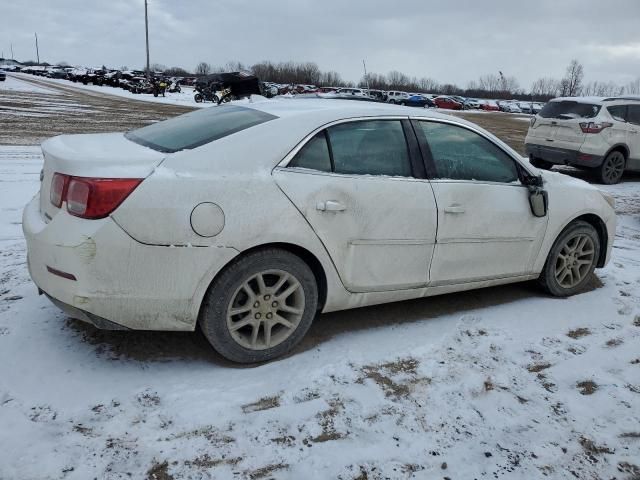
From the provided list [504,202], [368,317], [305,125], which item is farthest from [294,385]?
[504,202]

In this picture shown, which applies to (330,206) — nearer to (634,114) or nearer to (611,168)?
(611,168)

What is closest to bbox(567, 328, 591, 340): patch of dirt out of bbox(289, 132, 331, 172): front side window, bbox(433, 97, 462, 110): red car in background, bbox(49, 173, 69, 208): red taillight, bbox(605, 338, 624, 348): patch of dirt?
bbox(605, 338, 624, 348): patch of dirt

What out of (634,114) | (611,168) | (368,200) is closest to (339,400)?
(368,200)

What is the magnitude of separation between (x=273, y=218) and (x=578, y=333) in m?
2.39

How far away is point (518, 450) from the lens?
2604 millimetres

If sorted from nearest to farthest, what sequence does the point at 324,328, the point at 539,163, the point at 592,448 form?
1. the point at 592,448
2. the point at 324,328
3. the point at 539,163

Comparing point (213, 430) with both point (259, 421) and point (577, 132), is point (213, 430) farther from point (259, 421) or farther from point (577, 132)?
point (577, 132)

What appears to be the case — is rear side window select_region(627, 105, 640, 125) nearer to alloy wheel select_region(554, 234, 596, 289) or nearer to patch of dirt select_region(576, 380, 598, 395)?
alloy wheel select_region(554, 234, 596, 289)

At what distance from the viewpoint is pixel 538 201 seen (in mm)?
4117

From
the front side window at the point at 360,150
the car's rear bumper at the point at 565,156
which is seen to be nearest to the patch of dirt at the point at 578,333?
the front side window at the point at 360,150

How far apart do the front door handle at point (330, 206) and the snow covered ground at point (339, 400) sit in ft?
2.95

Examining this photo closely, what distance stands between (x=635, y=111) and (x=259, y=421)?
1123cm

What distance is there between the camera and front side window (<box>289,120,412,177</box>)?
327 centimetres

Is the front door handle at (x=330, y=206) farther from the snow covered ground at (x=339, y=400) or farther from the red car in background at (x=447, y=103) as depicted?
the red car in background at (x=447, y=103)
